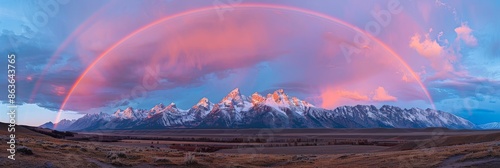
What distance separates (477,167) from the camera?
26.3m

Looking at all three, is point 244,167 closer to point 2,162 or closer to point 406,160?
point 406,160

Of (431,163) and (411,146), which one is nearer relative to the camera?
(431,163)

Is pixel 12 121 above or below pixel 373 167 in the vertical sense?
above

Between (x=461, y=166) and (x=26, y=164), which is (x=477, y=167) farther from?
(x=26, y=164)

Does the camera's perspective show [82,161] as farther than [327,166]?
No

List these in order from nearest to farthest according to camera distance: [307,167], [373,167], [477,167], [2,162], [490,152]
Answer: [2,162] < [477,167] < [490,152] < [373,167] < [307,167]

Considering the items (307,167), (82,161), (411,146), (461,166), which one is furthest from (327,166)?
(411,146)

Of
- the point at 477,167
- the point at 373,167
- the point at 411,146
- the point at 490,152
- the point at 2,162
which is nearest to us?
the point at 2,162

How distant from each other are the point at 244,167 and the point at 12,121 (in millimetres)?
18698

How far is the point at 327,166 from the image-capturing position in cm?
3647

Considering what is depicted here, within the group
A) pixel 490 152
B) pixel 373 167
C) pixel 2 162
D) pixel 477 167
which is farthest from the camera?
pixel 373 167

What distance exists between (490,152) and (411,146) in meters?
36.1

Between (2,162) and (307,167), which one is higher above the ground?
(2,162)

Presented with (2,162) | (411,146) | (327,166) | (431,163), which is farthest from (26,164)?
(411,146)
